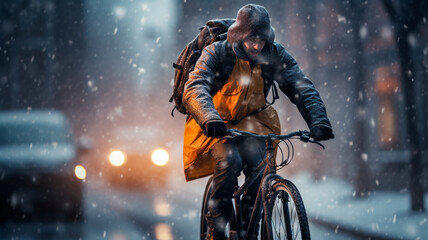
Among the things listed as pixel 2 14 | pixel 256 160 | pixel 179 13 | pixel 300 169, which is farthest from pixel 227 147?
pixel 2 14

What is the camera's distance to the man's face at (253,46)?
12.3 feet

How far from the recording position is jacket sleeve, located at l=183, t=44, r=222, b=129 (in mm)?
3488

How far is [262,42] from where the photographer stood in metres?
3.79

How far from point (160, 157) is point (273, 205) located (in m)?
5.24

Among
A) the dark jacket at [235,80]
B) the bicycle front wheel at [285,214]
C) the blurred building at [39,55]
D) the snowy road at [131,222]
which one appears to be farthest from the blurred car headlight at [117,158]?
the blurred building at [39,55]

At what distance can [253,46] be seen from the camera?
379 centimetres

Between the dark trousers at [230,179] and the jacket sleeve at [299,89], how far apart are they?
0.46 metres

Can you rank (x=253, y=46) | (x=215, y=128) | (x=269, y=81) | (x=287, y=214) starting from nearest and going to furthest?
1. (x=287, y=214)
2. (x=215, y=128)
3. (x=253, y=46)
4. (x=269, y=81)

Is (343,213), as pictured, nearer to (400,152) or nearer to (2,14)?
(400,152)

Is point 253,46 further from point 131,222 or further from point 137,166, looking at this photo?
point 137,166

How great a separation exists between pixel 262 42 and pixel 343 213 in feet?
16.5

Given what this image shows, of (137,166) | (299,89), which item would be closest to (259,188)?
(299,89)

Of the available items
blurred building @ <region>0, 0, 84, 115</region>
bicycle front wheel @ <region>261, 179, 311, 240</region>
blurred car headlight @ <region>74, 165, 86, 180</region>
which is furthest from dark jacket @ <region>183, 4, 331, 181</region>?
blurred building @ <region>0, 0, 84, 115</region>

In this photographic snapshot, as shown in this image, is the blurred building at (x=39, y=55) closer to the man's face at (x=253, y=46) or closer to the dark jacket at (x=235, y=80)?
the dark jacket at (x=235, y=80)
